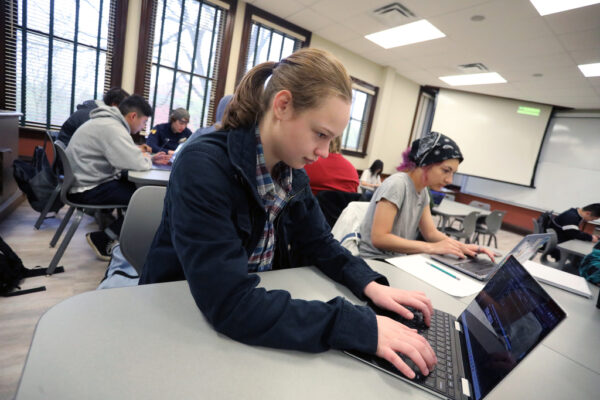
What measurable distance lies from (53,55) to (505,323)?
15.8 feet

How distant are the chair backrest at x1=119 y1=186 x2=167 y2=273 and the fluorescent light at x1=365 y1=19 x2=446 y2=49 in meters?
4.23

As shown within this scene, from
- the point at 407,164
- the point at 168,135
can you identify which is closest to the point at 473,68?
the point at 407,164

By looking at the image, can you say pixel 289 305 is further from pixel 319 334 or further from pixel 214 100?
pixel 214 100

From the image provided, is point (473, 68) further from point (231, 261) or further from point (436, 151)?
point (231, 261)

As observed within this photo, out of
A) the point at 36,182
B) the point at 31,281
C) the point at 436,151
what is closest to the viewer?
the point at 436,151

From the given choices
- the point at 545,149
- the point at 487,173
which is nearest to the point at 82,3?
the point at 487,173

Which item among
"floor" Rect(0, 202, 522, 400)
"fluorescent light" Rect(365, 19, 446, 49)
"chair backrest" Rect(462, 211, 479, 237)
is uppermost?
"fluorescent light" Rect(365, 19, 446, 49)

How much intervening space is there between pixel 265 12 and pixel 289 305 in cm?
505

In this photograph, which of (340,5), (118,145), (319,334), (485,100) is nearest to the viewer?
(319,334)

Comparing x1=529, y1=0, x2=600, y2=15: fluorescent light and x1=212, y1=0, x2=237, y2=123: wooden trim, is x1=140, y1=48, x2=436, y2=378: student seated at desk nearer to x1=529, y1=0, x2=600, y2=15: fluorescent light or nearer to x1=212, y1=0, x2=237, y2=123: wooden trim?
x1=529, y1=0, x2=600, y2=15: fluorescent light

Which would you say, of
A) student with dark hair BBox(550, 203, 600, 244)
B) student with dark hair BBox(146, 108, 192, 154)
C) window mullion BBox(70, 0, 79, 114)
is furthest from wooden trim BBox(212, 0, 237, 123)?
student with dark hair BBox(550, 203, 600, 244)

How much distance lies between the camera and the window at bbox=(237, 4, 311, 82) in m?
4.56

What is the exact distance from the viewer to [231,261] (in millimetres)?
593

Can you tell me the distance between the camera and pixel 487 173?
7.08 meters
